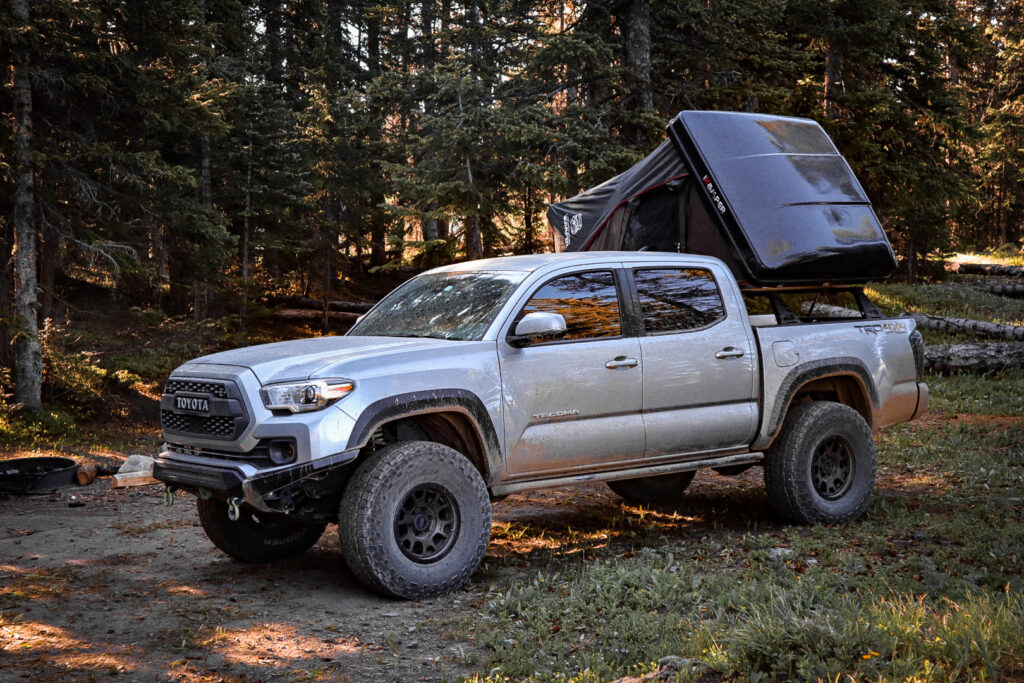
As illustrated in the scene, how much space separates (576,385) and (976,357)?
12.6 m

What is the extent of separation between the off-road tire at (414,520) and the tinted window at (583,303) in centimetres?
132

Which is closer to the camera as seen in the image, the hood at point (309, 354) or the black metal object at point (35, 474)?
the hood at point (309, 354)

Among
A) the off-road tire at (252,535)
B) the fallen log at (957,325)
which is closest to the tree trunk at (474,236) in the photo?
the fallen log at (957,325)

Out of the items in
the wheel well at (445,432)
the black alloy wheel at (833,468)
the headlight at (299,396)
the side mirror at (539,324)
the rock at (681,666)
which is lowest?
the rock at (681,666)

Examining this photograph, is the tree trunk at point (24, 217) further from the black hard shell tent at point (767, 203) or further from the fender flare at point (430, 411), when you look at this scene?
the fender flare at point (430, 411)

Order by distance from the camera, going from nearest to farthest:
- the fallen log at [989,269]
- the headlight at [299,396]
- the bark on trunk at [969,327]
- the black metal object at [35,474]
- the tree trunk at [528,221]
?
1. the headlight at [299,396]
2. the black metal object at [35,474]
3. the bark on trunk at [969,327]
4. the tree trunk at [528,221]
5. the fallen log at [989,269]

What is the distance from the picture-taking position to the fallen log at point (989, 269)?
2931 cm

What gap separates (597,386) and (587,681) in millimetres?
2551

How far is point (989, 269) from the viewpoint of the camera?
2992 cm

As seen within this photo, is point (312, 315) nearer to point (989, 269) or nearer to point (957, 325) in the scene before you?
point (957, 325)

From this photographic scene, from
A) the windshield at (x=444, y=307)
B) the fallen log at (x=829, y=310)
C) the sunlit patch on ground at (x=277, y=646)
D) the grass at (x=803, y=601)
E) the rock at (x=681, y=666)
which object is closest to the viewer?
the grass at (x=803, y=601)

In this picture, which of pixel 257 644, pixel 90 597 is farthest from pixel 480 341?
pixel 90 597

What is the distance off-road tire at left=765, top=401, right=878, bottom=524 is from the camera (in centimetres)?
732

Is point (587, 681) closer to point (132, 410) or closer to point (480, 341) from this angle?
point (480, 341)
